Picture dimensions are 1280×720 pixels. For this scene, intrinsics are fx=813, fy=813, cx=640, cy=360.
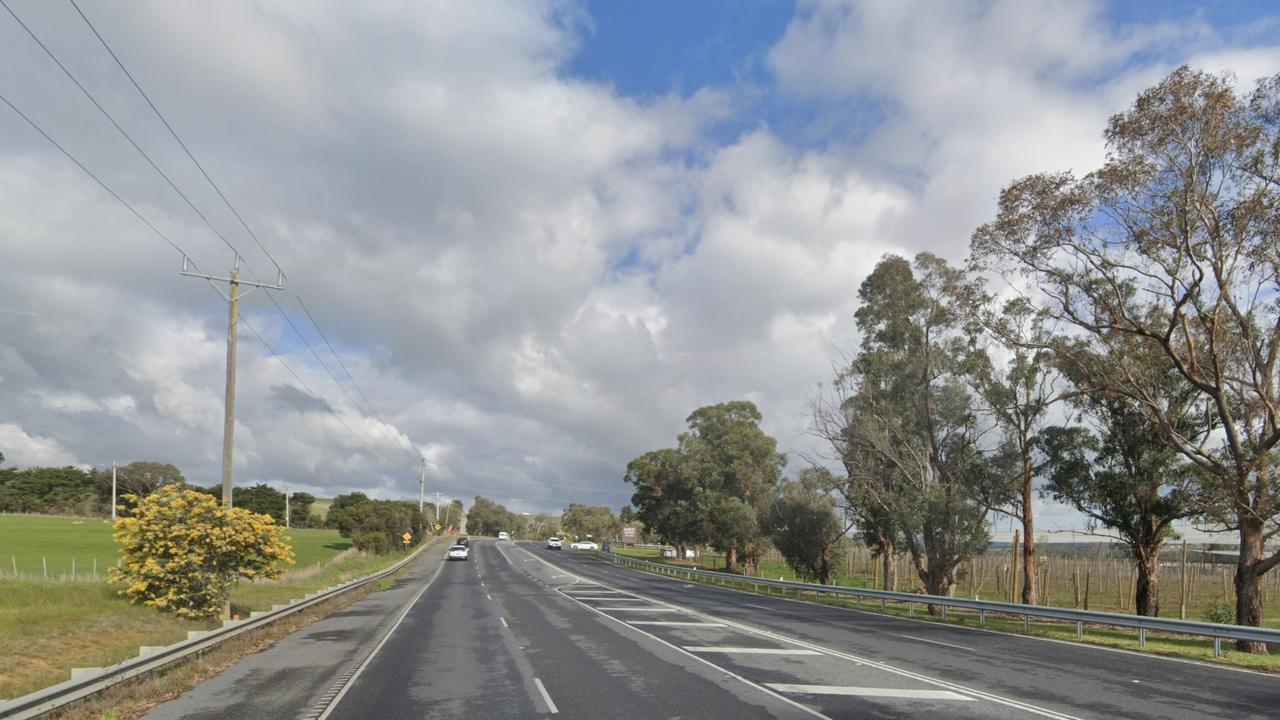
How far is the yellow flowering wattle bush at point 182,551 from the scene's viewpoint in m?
18.5

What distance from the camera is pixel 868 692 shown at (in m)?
11.5

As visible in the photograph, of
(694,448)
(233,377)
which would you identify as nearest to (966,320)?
(233,377)

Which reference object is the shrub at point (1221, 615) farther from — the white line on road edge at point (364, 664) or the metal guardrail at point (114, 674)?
the metal guardrail at point (114, 674)

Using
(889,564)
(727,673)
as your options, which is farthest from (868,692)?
(889,564)

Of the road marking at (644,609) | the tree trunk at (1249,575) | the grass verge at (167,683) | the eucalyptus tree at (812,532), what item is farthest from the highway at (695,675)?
the eucalyptus tree at (812,532)

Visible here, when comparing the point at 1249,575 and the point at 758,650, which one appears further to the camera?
the point at 1249,575

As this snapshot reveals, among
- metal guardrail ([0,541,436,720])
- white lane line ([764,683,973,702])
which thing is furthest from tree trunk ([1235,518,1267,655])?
metal guardrail ([0,541,436,720])

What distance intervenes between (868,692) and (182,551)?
15485 millimetres

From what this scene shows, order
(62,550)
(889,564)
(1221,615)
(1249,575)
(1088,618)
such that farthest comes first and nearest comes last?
(62,550) → (889,564) → (1221,615) → (1249,575) → (1088,618)

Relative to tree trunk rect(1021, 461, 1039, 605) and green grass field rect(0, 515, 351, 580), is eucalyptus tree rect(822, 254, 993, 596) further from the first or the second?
green grass field rect(0, 515, 351, 580)

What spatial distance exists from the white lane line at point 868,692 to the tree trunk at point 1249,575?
644 inches

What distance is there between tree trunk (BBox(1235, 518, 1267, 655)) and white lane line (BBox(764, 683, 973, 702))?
1636cm

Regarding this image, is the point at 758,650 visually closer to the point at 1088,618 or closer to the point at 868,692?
the point at 868,692

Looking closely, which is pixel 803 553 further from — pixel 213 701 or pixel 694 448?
pixel 213 701
